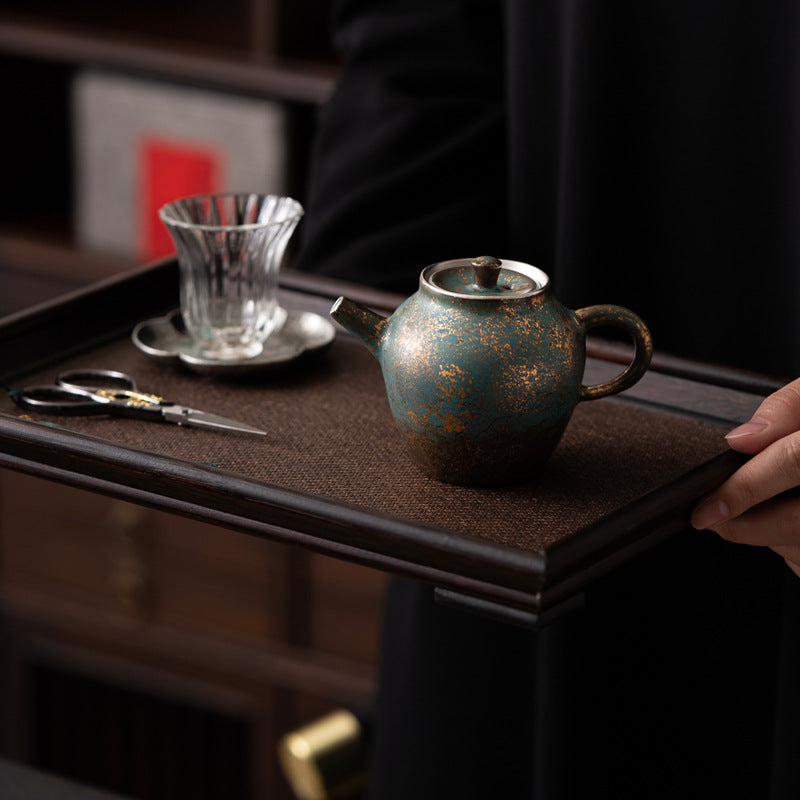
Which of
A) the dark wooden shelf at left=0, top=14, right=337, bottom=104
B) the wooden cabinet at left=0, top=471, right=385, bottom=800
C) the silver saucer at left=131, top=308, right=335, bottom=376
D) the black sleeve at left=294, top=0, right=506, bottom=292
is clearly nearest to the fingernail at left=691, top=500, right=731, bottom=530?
the silver saucer at left=131, top=308, right=335, bottom=376

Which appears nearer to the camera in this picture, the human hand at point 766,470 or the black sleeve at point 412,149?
the human hand at point 766,470

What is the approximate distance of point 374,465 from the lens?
0.67 meters

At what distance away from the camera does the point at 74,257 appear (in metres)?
1.88

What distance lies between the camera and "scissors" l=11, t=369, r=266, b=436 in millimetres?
704

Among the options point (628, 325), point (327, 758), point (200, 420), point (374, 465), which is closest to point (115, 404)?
point (200, 420)

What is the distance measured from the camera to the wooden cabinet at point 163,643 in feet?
6.37

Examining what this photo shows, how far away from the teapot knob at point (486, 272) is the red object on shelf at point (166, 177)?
119cm

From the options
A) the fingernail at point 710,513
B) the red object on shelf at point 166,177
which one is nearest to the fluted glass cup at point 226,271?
the fingernail at point 710,513

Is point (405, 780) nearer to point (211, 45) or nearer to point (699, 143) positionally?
point (699, 143)

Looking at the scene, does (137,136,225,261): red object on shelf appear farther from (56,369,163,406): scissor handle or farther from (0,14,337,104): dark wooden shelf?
(56,369,163,406): scissor handle

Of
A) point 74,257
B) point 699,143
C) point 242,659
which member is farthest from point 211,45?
point 699,143

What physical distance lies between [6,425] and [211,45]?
3.97 feet

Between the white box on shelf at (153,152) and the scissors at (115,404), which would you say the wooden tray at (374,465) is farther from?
the white box on shelf at (153,152)

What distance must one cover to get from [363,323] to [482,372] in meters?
0.08
